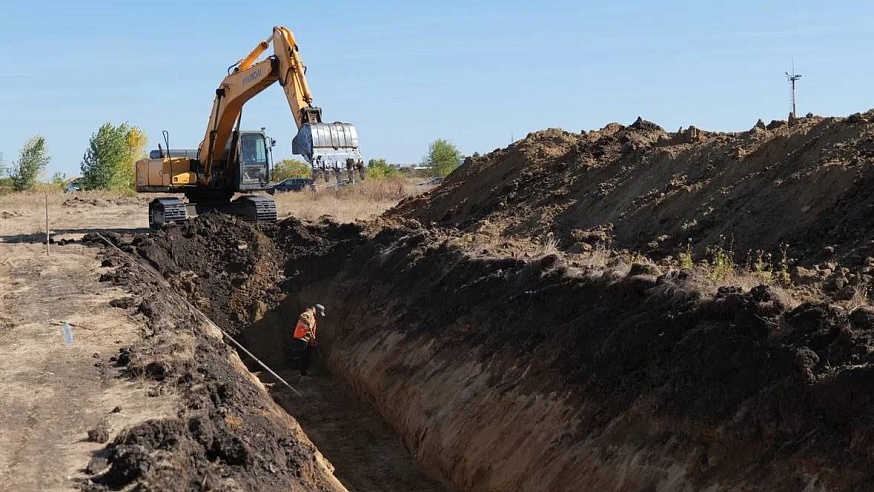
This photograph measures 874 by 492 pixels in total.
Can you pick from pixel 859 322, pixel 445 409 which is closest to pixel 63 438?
pixel 445 409

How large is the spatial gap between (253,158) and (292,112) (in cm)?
426

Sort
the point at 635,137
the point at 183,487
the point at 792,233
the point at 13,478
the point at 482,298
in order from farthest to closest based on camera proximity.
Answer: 1. the point at 635,137
2. the point at 792,233
3. the point at 482,298
4. the point at 13,478
5. the point at 183,487

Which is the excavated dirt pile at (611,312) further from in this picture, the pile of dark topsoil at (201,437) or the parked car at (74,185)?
the parked car at (74,185)

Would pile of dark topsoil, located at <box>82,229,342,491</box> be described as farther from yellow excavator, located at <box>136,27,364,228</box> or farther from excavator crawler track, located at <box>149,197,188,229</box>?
excavator crawler track, located at <box>149,197,188,229</box>

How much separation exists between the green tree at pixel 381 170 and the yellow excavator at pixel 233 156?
123ft

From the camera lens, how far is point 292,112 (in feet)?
75.6

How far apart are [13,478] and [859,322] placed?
310 inches

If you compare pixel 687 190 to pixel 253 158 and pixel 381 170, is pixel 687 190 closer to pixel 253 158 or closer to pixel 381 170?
pixel 253 158

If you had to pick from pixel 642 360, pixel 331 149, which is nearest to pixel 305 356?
pixel 331 149

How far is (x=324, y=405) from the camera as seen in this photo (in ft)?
55.6

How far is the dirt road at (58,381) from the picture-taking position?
9641 millimetres

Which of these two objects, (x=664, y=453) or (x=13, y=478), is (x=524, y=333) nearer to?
(x=664, y=453)

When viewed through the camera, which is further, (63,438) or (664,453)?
(63,438)

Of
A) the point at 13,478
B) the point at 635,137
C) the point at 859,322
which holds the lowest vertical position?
the point at 13,478
